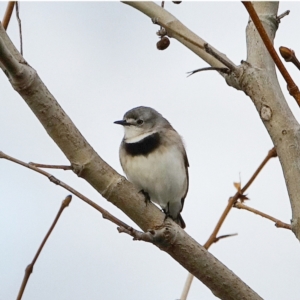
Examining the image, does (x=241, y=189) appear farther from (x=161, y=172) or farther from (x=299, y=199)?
(x=161, y=172)

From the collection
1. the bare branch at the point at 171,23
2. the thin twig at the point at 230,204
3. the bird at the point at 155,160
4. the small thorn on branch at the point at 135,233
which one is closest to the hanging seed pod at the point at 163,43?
the bare branch at the point at 171,23

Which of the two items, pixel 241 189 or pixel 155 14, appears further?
pixel 155 14

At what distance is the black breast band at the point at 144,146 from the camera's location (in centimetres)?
410

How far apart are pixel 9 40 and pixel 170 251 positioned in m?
0.80

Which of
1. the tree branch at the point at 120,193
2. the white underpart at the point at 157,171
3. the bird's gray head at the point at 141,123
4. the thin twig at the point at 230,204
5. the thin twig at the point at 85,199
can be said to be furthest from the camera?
the bird's gray head at the point at 141,123

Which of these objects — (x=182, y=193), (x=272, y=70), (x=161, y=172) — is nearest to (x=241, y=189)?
(x=272, y=70)

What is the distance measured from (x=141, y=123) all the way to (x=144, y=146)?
0.46 metres

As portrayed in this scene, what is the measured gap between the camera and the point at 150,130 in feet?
14.6

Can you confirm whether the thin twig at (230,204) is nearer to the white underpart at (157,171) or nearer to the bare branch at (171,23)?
the bare branch at (171,23)

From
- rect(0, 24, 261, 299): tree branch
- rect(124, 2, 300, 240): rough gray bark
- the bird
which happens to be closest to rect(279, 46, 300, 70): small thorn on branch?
rect(124, 2, 300, 240): rough gray bark

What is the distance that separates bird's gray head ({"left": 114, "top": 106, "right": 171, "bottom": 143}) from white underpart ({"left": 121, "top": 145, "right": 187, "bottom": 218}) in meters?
0.25

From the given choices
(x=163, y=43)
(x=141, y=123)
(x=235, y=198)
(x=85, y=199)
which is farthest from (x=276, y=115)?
(x=141, y=123)

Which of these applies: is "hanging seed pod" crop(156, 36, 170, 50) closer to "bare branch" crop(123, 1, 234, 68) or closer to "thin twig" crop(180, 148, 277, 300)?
"bare branch" crop(123, 1, 234, 68)

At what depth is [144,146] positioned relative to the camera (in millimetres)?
4137
